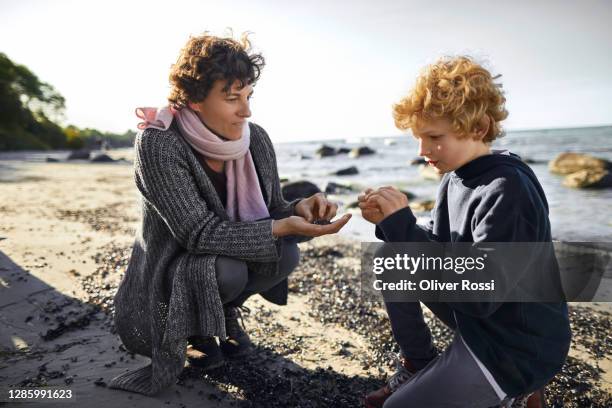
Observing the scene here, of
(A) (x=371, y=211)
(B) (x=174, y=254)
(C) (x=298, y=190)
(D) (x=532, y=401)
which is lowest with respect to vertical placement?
(D) (x=532, y=401)

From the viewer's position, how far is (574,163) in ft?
42.0

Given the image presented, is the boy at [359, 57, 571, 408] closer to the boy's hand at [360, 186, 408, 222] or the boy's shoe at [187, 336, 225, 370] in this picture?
the boy's hand at [360, 186, 408, 222]

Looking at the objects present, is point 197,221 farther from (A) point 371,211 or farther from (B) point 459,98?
(B) point 459,98

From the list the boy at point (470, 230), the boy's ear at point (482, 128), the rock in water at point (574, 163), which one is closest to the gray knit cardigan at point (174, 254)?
the boy at point (470, 230)

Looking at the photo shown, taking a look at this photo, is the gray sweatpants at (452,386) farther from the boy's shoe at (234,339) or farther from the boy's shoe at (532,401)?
the boy's shoe at (234,339)

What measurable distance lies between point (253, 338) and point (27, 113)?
133 ft

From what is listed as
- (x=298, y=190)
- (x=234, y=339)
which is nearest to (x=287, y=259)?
(x=234, y=339)

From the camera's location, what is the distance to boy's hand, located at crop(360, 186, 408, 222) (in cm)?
196

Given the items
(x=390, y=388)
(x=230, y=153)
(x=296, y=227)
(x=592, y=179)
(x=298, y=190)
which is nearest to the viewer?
(x=390, y=388)

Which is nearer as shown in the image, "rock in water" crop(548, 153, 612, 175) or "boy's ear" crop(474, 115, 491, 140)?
"boy's ear" crop(474, 115, 491, 140)

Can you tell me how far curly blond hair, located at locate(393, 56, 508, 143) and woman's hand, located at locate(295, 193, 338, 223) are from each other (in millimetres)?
761

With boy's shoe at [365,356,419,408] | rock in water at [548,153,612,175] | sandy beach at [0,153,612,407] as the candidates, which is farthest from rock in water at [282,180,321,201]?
rock in water at [548,153,612,175]

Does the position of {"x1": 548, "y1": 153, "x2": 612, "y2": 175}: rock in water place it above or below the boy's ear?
below

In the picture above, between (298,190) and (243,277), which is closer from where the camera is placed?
(243,277)
